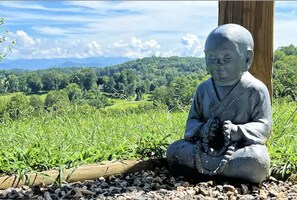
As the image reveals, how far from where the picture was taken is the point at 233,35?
4316 mm

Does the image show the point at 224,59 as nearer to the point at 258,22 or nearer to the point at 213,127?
the point at 213,127

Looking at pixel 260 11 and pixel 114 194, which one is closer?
pixel 114 194

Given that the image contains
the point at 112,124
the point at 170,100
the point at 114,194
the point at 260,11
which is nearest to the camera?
the point at 114,194

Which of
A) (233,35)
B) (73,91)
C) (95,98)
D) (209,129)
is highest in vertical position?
(233,35)

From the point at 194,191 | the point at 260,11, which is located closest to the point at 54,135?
the point at 194,191

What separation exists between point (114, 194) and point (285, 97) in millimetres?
3989

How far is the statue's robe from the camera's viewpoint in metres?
4.22

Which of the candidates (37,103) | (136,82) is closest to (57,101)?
(37,103)

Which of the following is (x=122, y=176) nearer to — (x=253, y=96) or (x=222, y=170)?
(x=222, y=170)

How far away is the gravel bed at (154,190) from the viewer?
13.2 feet

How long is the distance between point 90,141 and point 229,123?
169 centimetres

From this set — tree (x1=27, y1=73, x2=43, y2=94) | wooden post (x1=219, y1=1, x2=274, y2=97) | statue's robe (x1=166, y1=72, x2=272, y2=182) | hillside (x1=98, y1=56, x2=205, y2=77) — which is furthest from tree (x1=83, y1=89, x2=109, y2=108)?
statue's robe (x1=166, y1=72, x2=272, y2=182)

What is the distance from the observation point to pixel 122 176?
4.56 metres

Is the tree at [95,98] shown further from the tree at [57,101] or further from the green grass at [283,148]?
the green grass at [283,148]
